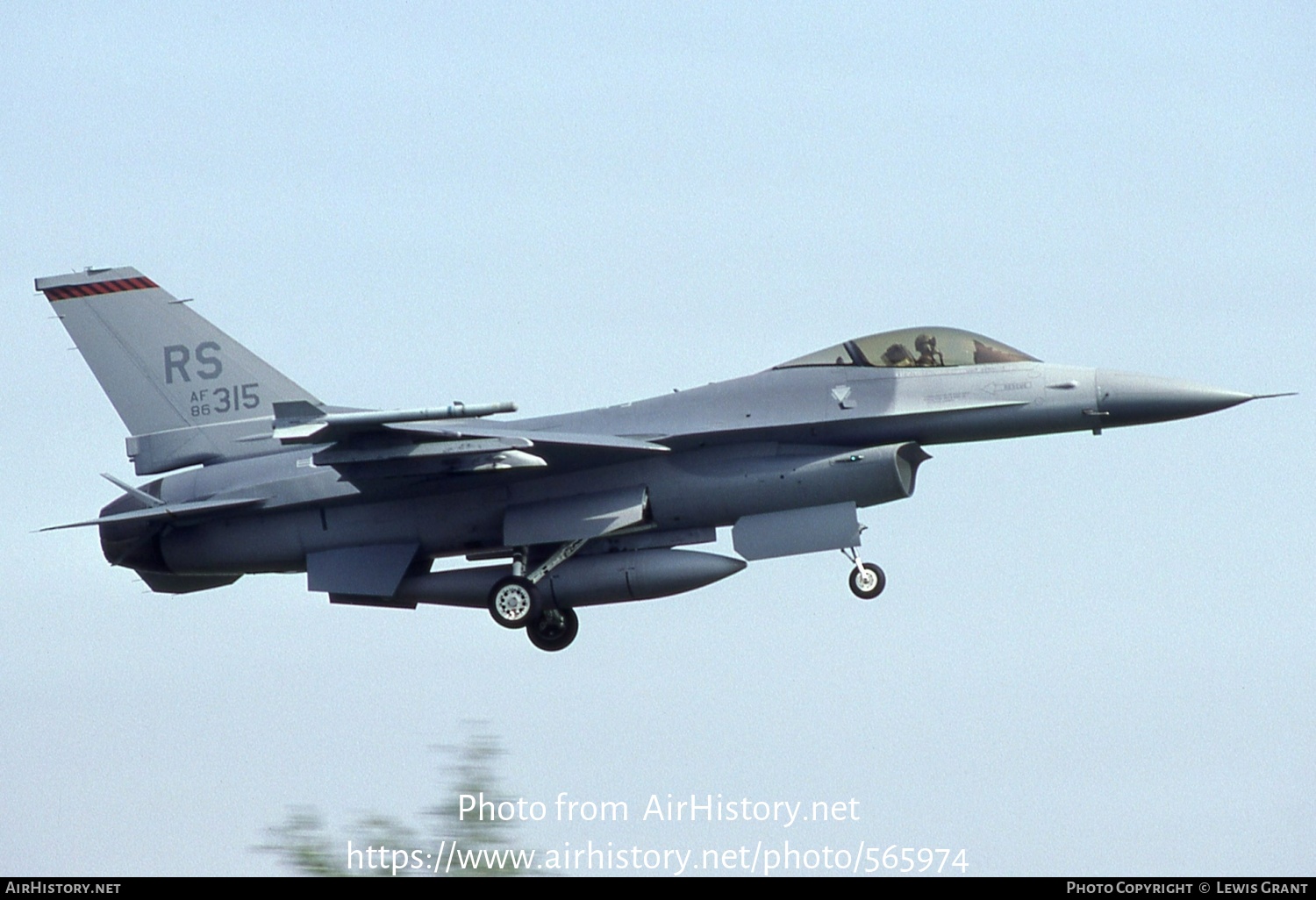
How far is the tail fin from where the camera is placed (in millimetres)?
19297

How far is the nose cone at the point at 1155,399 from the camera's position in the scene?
17203 millimetres

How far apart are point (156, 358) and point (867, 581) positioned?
8013mm

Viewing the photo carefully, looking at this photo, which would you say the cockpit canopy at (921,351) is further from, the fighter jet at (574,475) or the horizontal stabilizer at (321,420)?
the horizontal stabilizer at (321,420)

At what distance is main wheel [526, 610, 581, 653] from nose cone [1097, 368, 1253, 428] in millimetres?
Answer: 5942

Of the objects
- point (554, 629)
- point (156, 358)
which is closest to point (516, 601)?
point (554, 629)

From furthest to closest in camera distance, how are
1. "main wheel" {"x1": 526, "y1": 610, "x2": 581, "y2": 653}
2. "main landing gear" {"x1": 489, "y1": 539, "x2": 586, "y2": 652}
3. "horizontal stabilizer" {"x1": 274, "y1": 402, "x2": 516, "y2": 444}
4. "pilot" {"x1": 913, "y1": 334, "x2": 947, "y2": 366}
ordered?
"main wheel" {"x1": 526, "y1": 610, "x2": 581, "y2": 653} → "main landing gear" {"x1": 489, "y1": 539, "x2": 586, "y2": 652} → "pilot" {"x1": 913, "y1": 334, "x2": 947, "y2": 366} → "horizontal stabilizer" {"x1": 274, "y1": 402, "x2": 516, "y2": 444}

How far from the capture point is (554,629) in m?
19.3

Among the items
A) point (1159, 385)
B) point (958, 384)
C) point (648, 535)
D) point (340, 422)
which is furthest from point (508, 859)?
point (1159, 385)

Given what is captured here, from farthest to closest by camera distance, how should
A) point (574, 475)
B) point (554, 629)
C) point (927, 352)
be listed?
point (554, 629), point (574, 475), point (927, 352)

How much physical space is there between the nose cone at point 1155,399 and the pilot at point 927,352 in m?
1.52

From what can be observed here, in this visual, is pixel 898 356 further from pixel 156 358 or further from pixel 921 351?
pixel 156 358

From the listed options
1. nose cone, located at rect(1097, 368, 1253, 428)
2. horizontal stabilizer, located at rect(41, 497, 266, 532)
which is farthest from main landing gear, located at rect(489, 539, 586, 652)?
nose cone, located at rect(1097, 368, 1253, 428)

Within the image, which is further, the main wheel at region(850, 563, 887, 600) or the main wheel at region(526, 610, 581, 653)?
the main wheel at region(526, 610, 581, 653)

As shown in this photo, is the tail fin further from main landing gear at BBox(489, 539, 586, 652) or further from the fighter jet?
main landing gear at BBox(489, 539, 586, 652)
